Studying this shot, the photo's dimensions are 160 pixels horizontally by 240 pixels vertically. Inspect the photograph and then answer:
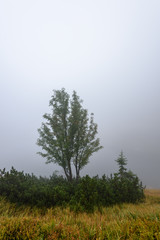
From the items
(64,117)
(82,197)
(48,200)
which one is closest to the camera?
(82,197)

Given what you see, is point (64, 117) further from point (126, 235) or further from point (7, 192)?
point (126, 235)

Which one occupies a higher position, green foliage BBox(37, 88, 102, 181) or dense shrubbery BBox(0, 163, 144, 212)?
green foliage BBox(37, 88, 102, 181)

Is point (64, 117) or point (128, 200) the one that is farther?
point (64, 117)

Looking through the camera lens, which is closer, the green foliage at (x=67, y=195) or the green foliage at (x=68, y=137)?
the green foliage at (x=67, y=195)

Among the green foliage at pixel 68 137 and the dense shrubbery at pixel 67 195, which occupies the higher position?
the green foliage at pixel 68 137

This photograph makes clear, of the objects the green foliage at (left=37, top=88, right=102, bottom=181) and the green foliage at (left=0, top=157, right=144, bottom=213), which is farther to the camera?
the green foliage at (left=37, top=88, right=102, bottom=181)

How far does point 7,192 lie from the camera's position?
28.1 feet

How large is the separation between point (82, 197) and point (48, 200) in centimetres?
238

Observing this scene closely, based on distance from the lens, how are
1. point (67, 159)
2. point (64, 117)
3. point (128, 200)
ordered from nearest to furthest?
1. point (128, 200)
2. point (67, 159)
3. point (64, 117)

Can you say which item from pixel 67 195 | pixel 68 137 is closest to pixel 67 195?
pixel 67 195

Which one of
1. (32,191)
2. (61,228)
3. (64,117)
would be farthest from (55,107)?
(61,228)

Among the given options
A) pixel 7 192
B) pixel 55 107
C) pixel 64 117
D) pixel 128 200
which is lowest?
pixel 128 200

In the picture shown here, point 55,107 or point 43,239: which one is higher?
point 55,107

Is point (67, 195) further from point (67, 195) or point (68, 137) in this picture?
point (68, 137)
